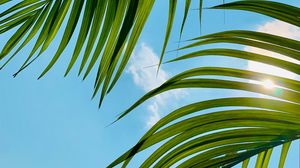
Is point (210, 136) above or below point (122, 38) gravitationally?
below

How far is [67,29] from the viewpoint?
72 centimetres

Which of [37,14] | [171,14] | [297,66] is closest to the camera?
[297,66]

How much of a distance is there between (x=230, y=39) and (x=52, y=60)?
314 mm

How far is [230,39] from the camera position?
55cm

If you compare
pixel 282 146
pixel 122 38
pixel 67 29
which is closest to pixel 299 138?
pixel 282 146

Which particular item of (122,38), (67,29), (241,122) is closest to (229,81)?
(241,122)

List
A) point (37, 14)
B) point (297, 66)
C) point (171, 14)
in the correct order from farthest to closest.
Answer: point (37, 14), point (171, 14), point (297, 66)

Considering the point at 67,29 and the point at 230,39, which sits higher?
the point at 67,29

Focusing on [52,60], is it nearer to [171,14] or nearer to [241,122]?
[171,14]

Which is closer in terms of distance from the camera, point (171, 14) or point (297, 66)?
point (297, 66)

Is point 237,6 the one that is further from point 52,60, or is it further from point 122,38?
point 52,60

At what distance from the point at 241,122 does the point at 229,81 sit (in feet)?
0.17

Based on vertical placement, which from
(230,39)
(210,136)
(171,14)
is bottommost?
A: (210,136)

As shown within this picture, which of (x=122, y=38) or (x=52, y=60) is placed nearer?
(x=122, y=38)
